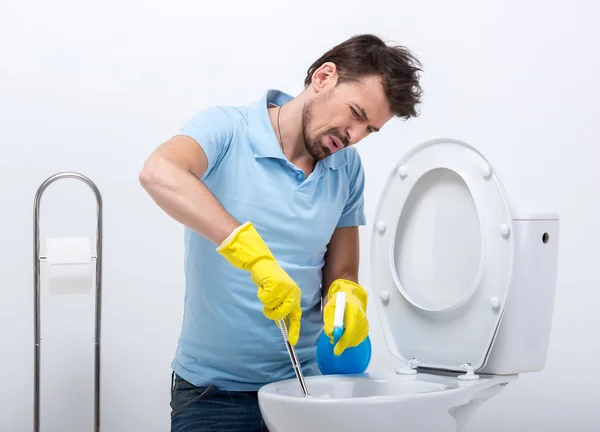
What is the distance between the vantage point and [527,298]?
1.52 m

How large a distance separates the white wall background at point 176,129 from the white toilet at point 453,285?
51 cm

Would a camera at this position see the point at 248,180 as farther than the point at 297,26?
No

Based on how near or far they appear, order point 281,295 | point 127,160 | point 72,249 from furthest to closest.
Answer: point 127,160 < point 72,249 < point 281,295

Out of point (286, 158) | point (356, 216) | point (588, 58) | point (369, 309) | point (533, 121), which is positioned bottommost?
point (369, 309)

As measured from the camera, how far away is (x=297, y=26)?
2.13 m

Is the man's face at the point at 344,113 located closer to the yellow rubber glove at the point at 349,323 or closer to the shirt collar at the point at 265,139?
the shirt collar at the point at 265,139

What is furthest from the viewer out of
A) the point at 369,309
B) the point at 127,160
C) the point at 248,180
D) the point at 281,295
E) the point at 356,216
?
the point at 369,309

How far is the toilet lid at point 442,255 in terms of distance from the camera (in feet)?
4.95

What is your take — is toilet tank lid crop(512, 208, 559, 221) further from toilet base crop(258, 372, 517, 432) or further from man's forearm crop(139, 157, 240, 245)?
man's forearm crop(139, 157, 240, 245)

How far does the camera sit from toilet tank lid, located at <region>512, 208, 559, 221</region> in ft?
4.98

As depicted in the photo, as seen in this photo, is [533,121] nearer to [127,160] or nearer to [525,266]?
[525,266]

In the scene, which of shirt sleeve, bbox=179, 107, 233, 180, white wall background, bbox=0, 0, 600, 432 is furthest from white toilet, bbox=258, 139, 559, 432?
white wall background, bbox=0, 0, 600, 432

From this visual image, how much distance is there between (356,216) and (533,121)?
0.74 meters

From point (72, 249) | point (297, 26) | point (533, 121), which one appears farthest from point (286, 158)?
point (533, 121)
